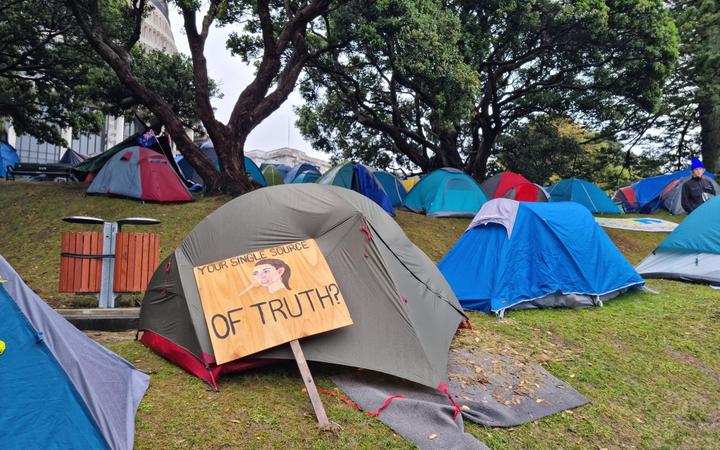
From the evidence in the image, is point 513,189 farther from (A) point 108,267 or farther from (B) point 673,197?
(A) point 108,267

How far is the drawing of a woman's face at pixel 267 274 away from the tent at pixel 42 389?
1555 millimetres

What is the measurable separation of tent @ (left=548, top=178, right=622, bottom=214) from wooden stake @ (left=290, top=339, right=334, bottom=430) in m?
16.2

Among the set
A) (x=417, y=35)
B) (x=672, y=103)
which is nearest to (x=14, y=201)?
(x=417, y=35)

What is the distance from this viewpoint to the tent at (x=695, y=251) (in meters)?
7.88

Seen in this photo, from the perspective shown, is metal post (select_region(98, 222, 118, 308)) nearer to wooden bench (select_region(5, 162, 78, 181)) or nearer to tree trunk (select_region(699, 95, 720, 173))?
wooden bench (select_region(5, 162, 78, 181))

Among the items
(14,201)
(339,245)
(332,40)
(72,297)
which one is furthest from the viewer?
(332,40)

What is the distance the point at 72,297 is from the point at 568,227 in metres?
7.12

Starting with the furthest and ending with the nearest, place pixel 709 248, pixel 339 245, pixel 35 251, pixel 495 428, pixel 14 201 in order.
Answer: pixel 14 201
pixel 35 251
pixel 709 248
pixel 339 245
pixel 495 428

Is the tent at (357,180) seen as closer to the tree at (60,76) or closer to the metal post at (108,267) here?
the tree at (60,76)

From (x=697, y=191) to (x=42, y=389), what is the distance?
13.6 metres

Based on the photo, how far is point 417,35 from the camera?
32.3 ft

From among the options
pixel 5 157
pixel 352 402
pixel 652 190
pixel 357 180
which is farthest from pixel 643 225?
pixel 5 157

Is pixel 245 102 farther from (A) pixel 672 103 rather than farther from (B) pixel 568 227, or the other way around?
(A) pixel 672 103

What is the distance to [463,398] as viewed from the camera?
3846mm
